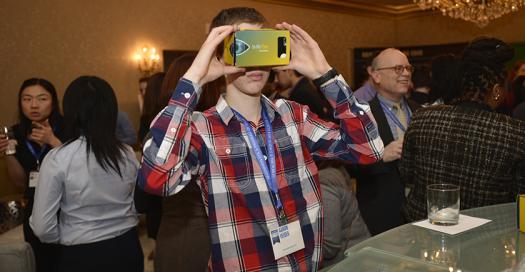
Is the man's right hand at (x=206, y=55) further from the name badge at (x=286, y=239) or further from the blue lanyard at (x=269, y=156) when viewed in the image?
the name badge at (x=286, y=239)

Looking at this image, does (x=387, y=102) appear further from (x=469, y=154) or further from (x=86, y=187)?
(x=86, y=187)

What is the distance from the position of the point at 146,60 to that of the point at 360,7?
5207 millimetres

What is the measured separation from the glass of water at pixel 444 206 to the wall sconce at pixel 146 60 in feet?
20.1

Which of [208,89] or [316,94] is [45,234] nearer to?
[208,89]

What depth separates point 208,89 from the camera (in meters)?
Answer: 1.96

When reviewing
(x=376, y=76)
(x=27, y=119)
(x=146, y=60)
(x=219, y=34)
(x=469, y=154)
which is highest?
(x=146, y=60)

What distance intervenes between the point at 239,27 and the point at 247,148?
339 millimetres

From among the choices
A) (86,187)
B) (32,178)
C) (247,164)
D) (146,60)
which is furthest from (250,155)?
(146,60)

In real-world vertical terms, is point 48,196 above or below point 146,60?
below

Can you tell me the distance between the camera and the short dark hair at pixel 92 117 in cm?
193

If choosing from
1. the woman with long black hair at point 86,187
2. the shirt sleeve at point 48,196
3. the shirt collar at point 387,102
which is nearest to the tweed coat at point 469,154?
the shirt collar at point 387,102

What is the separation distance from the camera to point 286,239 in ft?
4.20

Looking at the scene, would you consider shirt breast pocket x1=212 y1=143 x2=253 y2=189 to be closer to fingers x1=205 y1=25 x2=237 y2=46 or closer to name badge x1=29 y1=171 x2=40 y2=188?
fingers x1=205 y1=25 x2=237 y2=46

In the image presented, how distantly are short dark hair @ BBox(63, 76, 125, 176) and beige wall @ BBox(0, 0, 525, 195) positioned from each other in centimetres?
445
